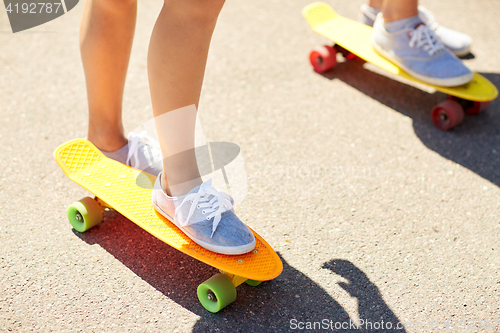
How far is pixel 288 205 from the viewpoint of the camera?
72.7 inches

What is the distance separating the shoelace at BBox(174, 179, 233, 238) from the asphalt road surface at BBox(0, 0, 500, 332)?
22 cm

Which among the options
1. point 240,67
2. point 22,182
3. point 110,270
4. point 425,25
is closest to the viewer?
point 110,270

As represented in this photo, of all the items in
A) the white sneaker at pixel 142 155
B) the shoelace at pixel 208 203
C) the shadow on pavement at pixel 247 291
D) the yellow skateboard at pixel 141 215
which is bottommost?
the shadow on pavement at pixel 247 291

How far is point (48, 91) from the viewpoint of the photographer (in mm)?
2506

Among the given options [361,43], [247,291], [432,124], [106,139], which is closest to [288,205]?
[247,291]

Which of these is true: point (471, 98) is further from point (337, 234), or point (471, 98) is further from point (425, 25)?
point (337, 234)

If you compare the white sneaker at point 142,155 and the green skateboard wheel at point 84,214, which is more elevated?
the white sneaker at point 142,155

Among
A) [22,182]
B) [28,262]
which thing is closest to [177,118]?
[28,262]

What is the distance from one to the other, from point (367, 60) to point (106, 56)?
141 cm

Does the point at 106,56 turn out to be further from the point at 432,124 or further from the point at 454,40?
the point at 454,40

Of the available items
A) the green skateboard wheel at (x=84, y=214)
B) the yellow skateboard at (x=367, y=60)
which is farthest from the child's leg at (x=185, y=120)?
the yellow skateboard at (x=367, y=60)

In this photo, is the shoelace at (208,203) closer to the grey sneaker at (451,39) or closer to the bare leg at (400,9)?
the bare leg at (400,9)

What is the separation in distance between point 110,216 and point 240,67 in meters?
1.32

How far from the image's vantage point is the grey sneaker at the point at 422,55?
2.24 m
